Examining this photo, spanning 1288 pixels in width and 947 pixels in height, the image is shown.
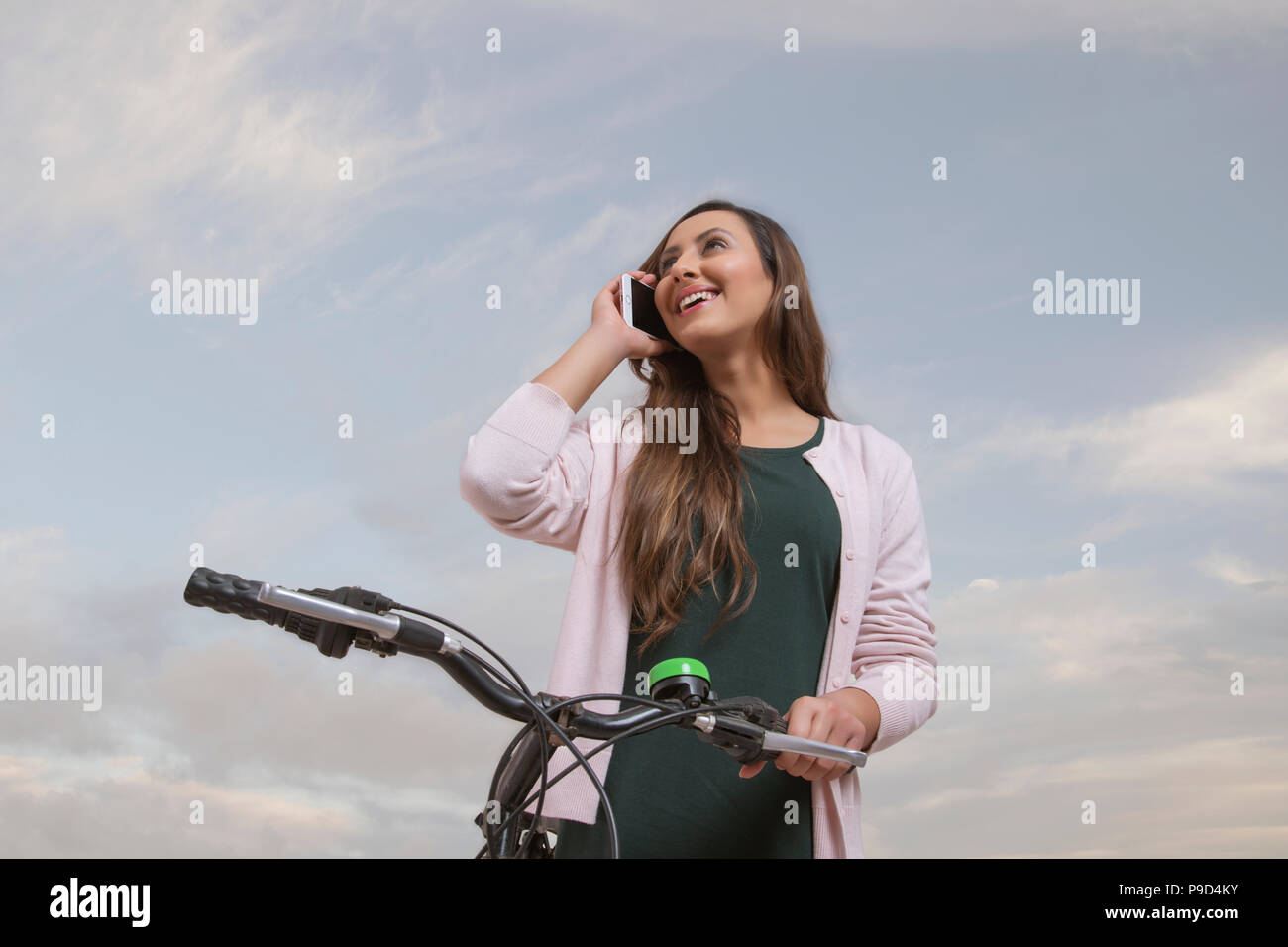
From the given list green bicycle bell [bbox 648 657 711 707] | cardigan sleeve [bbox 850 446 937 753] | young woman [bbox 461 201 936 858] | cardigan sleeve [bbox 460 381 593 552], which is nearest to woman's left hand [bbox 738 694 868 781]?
young woman [bbox 461 201 936 858]

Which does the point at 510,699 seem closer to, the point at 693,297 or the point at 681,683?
the point at 681,683

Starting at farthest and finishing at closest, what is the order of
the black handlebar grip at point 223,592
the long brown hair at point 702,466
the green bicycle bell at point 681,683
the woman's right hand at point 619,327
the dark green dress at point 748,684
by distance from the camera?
the woman's right hand at point 619,327
the long brown hair at point 702,466
the dark green dress at point 748,684
the green bicycle bell at point 681,683
the black handlebar grip at point 223,592

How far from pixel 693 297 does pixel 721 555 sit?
2.11 feet

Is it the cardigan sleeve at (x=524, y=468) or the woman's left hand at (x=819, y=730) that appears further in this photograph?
the cardigan sleeve at (x=524, y=468)

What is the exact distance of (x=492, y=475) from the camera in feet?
6.20

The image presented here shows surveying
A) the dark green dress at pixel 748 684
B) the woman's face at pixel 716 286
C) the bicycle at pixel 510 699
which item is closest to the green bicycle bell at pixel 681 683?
the bicycle at pixel 510 699

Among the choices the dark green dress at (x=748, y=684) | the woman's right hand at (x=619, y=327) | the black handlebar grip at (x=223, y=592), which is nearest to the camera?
the black handlebar grip at (x=223, y=592)

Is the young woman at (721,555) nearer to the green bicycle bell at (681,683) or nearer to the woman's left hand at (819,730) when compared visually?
the woman's left hand at (819,730)

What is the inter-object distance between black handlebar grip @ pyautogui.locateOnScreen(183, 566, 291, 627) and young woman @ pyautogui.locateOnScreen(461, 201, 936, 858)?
0.85 metres

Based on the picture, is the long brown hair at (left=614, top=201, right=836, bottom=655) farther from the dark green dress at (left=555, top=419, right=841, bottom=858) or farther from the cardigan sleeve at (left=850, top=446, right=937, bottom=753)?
the cardigan sleeve at (left=850, top=446, right=937, bottom=753)

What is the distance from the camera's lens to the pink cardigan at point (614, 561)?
1864 mm

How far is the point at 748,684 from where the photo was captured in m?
1.91
